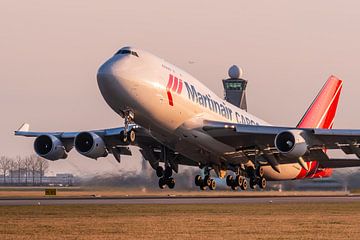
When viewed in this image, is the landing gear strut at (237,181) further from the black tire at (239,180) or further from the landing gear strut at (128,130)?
the landing gear strut at (128,130)

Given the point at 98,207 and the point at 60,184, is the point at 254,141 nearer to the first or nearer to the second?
the point at 98,207

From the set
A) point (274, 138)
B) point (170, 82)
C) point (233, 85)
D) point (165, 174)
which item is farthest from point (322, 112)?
point (233, 85)

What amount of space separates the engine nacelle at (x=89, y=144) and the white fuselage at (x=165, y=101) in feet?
21.1

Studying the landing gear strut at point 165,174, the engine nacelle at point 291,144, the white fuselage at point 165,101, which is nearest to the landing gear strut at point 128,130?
the white fuselage at point 165,101

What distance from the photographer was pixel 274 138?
170 feet

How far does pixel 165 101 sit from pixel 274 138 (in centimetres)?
1016

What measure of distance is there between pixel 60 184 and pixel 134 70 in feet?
286

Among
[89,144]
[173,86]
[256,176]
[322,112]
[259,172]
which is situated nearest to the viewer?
[173,86]

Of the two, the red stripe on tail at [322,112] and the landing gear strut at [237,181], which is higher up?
the red stripe on tail at [322,112]

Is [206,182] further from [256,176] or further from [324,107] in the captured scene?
[324,107]

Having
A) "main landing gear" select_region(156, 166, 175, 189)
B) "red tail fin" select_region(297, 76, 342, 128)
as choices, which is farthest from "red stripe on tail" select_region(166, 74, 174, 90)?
"red tail fin" select_region(297, 76, 342, 128)

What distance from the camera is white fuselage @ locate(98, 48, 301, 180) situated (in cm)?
4206

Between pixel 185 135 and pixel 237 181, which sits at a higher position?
pixel 185 135

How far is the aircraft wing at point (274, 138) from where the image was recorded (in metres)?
49.6
